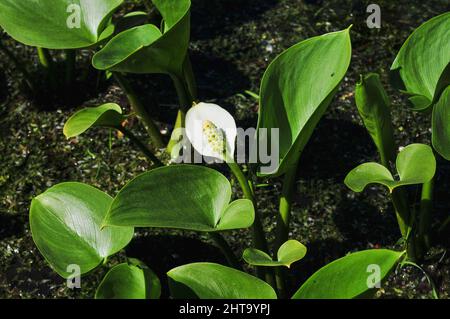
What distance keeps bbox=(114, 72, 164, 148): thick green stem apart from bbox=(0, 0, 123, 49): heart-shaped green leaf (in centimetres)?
12

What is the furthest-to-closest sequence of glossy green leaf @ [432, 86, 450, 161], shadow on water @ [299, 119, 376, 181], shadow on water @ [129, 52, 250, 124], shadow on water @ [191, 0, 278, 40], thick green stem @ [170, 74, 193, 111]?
shadow on water @ [191, 0, 278, 40] < shadow on water @ [129, 52, 250, 124] < shadow on water @ [299, 119, 376, 181] < thick green stem @ [170, 74, 193, 111] < glossy green leaf @ [432, 86, 450, 161]

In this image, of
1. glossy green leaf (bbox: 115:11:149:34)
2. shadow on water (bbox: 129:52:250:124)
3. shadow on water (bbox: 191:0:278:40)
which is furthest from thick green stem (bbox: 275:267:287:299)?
shadow on water (bbox: 191:0:278:40)

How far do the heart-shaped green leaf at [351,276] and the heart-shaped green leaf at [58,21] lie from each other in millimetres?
620

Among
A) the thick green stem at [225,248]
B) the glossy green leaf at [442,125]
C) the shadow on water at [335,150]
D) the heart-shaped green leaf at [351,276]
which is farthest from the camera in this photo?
the shadow on water at [335,150]

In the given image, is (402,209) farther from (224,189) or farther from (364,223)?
(224,189)

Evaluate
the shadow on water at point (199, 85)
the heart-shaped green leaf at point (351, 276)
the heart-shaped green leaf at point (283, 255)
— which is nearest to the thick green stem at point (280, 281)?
the heart-shaped green leaf at point (283, 255)

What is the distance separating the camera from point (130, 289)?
1200 mm

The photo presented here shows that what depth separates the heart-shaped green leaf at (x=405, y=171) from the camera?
127cm

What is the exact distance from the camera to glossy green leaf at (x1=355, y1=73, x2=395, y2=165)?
128 centimetres

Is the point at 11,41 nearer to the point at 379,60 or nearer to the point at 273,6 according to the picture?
the point at 273,6

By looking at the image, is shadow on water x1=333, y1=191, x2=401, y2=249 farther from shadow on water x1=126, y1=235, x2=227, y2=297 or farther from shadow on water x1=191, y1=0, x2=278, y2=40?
shadow on water x1=191, y1=0, x2=278, y2=40

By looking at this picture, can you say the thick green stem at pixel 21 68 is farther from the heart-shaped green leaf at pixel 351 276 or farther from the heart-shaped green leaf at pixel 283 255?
the heart-shaped green leaf at pixel 351 276
